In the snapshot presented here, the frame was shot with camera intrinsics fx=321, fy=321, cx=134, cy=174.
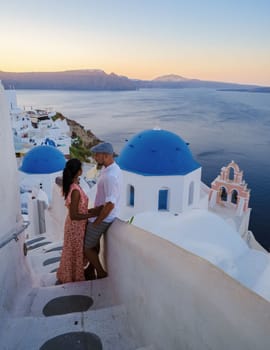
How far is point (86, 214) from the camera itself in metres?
2.55

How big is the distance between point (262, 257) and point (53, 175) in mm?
10873

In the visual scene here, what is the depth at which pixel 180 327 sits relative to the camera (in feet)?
5.48

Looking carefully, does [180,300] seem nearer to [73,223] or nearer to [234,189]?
[73,223]

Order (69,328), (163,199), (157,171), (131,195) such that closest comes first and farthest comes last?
(69,328), (157,171), (163,199), (131,195)

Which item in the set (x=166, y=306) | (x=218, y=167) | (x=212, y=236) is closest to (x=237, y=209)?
(x=212, y=236)

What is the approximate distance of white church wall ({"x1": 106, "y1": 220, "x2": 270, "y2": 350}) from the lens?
134 centimetres

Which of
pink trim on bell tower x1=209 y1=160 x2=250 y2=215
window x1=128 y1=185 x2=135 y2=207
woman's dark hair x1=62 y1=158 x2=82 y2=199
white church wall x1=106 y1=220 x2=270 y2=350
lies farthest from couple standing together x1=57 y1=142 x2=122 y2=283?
pink trim on bell tower x1=209 y1=160 x2=250 y2=215

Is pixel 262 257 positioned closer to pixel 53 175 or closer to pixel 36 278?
pixel 36 278

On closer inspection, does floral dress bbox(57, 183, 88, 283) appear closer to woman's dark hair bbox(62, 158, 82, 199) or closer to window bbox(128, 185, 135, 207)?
woman's dark hair bbox(62, 158, 82, 199)

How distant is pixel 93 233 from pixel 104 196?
0.34m

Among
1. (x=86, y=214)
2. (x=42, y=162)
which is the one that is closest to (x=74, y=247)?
(x=86, y=214)

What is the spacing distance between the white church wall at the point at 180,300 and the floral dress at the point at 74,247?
1.19ft

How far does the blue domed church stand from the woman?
657 cm

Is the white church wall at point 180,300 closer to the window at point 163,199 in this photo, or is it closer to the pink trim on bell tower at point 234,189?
the window at point 163,199
